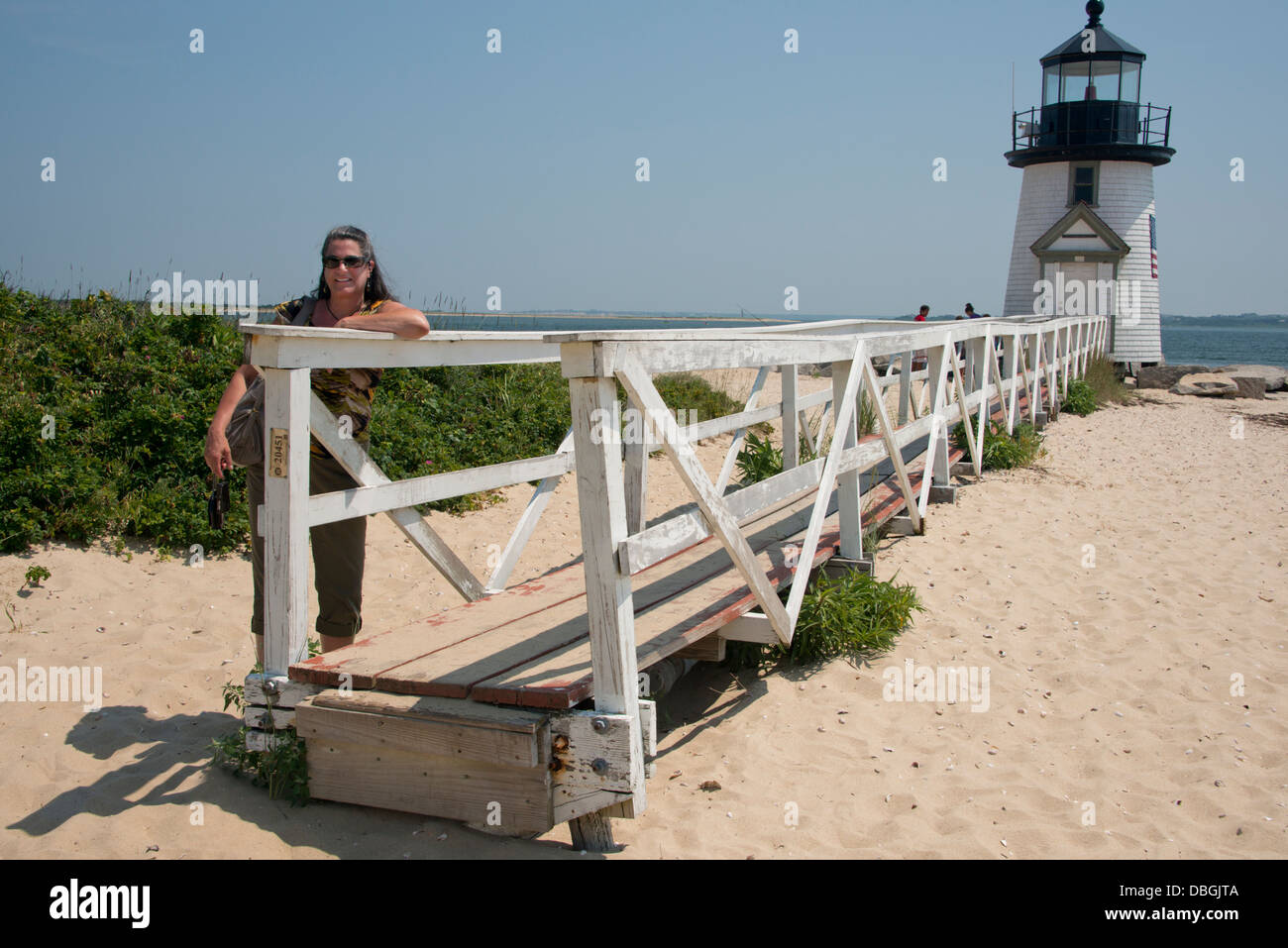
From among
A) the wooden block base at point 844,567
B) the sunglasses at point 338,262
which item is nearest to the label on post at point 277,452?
the sunglasses at point 338,262

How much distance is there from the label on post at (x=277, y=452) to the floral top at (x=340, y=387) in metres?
0.55

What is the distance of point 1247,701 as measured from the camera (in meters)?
4.32

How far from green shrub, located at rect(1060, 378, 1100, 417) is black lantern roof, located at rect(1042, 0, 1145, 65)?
434 inches

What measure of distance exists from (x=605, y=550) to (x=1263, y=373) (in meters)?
25.3

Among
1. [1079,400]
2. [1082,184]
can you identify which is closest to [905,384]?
[1079,400]

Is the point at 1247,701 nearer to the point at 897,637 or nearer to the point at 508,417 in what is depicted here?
the point at 897,637

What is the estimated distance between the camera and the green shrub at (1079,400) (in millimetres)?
14867

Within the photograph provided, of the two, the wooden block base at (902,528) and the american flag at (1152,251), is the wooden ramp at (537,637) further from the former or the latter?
the american flag at (1152,251)

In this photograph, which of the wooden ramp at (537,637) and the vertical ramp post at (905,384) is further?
the vertical ramp post at (905,384)

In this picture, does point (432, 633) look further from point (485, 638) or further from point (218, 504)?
point (218, 504)

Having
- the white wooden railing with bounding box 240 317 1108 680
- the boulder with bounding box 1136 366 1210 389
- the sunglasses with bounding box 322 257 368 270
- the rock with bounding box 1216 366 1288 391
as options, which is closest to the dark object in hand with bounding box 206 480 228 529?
the white wooden railing with bounding box 240 317 1108 680

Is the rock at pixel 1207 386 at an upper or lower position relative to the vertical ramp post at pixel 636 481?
upper

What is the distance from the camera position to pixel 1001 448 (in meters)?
9.10
